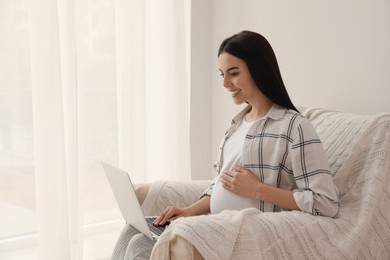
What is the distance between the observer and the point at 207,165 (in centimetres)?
306

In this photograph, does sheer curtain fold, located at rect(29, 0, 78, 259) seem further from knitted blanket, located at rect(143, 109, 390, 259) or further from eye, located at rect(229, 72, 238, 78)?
eye, located at rect(229, 72, 238, 78)

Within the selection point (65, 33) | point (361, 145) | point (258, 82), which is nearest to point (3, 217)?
point (65, 33)

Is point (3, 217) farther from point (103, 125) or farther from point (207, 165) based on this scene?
point (207, 165)

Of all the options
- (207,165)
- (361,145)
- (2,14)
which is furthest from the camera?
(207,165)

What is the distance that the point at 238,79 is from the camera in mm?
1688

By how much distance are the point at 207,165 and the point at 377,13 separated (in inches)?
53.4

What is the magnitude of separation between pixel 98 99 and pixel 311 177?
135 cm

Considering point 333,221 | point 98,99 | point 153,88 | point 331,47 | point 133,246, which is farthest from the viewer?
point 153,88

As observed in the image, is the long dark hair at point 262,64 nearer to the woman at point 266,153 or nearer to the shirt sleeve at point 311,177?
the woman at point 266,153

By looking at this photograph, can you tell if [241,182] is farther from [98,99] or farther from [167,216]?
[98,99]

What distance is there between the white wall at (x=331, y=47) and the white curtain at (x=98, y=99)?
1.52 feet

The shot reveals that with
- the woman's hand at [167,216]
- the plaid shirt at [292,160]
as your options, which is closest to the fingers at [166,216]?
the woman's hand at [167,216]

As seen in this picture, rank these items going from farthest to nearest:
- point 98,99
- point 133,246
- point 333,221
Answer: point 98,99 < point 133,246 < point 333,221

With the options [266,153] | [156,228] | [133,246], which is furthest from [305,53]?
[133,246]
